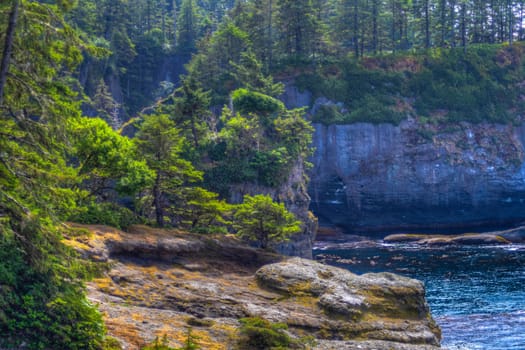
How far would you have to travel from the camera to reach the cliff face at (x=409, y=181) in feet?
216

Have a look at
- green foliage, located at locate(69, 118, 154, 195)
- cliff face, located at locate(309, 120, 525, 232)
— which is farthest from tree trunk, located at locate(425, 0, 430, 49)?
green foliage, located at locate(69, 118, 154, 195)

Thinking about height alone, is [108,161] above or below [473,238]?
above

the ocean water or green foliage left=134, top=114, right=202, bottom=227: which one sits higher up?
green foliage left=134, top=114, right=202, bottom=227

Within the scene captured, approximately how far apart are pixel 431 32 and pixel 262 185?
158ft

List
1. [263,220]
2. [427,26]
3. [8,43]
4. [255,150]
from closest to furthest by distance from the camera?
1. [8,43]
2. [263,220]
3. [255,150]
4. [427,26]

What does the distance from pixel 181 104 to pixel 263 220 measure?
16.5 metres

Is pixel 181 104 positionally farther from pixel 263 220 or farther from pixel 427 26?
pixel 427 26

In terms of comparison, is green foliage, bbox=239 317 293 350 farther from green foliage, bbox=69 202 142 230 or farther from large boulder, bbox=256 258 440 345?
green foliage, bbox=69 202 142 230

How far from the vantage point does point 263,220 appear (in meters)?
31.0

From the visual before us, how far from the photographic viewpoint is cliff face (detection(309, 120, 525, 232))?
2586 inches

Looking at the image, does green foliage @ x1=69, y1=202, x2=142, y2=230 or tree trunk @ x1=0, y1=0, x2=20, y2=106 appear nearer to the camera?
tree trunk @ x1=0, y1=0, x2=20, y2=106

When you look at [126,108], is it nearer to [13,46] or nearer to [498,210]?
[498,210]

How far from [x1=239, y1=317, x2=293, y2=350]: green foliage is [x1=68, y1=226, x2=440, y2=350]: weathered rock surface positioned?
49 centimetres

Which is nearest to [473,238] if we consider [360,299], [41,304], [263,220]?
[263,220]
